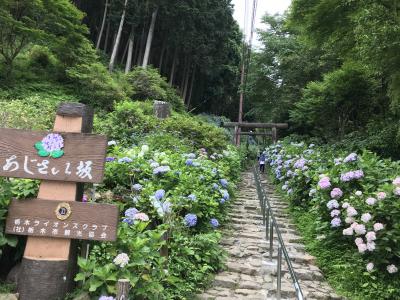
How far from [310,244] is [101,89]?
1211 cm

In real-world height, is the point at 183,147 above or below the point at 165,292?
above

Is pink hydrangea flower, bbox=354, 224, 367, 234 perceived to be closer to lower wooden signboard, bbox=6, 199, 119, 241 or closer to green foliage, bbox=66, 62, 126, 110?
lower wooden signboard, bbox=6, 199, 119, 241

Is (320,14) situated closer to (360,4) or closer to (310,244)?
(360,4)

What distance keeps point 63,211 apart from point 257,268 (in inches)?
125

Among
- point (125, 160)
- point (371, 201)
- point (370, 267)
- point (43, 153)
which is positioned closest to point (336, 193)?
point (371, 201)

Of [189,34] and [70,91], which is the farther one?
[189,34]

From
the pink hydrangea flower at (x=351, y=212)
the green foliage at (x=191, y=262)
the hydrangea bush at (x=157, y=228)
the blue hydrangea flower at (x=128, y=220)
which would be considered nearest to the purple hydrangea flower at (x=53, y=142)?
the hydrangea bush at (x=157, y=228)

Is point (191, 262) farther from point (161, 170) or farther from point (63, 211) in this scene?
point (63, 211)

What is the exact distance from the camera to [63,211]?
10.6 feet

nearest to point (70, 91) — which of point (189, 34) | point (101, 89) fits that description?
point (101, 89)

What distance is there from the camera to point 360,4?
29.1 feet

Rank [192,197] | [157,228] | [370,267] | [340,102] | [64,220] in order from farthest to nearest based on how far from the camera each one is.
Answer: [340,102], [192,197], [370,267], [157,228], [64,220]

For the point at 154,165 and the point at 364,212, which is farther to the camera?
the point at 154,165

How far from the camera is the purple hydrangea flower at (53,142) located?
330 centimetres
